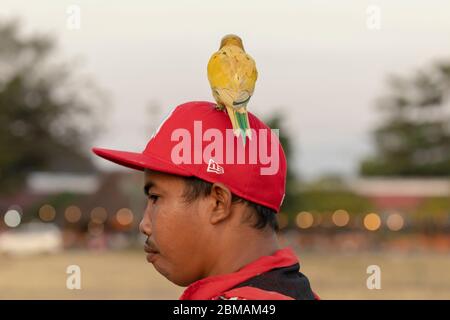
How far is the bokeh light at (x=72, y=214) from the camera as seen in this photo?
54844 millimetres

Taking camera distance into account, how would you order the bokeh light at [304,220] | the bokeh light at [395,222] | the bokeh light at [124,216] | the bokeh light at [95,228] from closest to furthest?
the bokeh light at [95,228], the bokeh light at [395,222], the bokeh light at [304,220], the bokeh light at [124,216]

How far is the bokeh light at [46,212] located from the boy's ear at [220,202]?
5465cm

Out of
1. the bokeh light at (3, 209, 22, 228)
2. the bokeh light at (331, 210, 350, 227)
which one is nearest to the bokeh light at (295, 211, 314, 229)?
the bokeh light at (331, 210, 350, 227)

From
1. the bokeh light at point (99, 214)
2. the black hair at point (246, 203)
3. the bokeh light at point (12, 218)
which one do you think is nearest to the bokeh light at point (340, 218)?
the bokeh light at point (99, 214)

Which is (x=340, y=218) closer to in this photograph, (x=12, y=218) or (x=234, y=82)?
(x=12, y=218)

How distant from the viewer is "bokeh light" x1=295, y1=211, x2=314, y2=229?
52625 mm

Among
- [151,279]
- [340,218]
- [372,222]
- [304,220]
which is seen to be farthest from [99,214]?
[151,279]

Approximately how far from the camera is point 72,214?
5512cm

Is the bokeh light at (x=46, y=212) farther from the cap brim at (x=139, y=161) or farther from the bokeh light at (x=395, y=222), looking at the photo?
Answer: the cap brim at (x=139, y=161)

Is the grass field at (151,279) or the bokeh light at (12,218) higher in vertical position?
the bokeh light at (12,218)

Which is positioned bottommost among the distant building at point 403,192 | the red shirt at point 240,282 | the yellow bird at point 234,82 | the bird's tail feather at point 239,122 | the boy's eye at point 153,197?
the red shirt at point 240,282

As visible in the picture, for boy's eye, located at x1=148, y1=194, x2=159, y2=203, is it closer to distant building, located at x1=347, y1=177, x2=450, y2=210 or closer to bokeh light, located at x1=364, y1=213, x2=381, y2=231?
bokeh light, located at x1=364, y1=213, x2=381, y2=231

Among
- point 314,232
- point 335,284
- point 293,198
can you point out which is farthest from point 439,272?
point 293,198

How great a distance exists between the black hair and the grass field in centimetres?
1410
